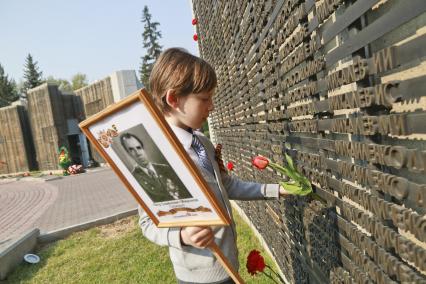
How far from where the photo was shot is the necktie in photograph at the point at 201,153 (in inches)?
75.7

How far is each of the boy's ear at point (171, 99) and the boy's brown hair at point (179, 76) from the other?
0.02 m

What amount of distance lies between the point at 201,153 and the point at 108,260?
4119 mm

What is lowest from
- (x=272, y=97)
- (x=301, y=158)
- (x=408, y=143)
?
(x=301, y=158)

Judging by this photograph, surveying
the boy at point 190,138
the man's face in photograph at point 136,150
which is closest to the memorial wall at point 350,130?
the boy at point 190,138

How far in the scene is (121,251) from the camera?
5723 millimetres

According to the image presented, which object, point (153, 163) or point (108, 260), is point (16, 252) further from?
point (153, 163)

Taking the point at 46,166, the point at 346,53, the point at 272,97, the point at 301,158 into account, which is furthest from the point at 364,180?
the point at 46,166

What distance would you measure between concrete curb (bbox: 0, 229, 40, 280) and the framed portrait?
4749mm

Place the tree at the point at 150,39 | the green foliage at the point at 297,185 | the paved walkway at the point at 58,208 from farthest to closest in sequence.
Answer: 1. the tree at the point at 150,39
2. the paved walkway at the point at 58,208
3. the green foliage at the point at 297,185

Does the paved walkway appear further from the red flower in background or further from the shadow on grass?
the red flower in background

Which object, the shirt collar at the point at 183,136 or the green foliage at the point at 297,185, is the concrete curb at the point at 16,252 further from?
the green foliage at the point at 297,185

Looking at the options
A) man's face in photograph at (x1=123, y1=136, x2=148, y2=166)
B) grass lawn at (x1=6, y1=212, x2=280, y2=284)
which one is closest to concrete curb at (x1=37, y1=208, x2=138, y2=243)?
grass lawn at (x1=6, y1=212, x2=280, y2=284)

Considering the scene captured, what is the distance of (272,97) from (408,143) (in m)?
1.75

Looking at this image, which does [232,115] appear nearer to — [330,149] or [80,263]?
[80,263]
